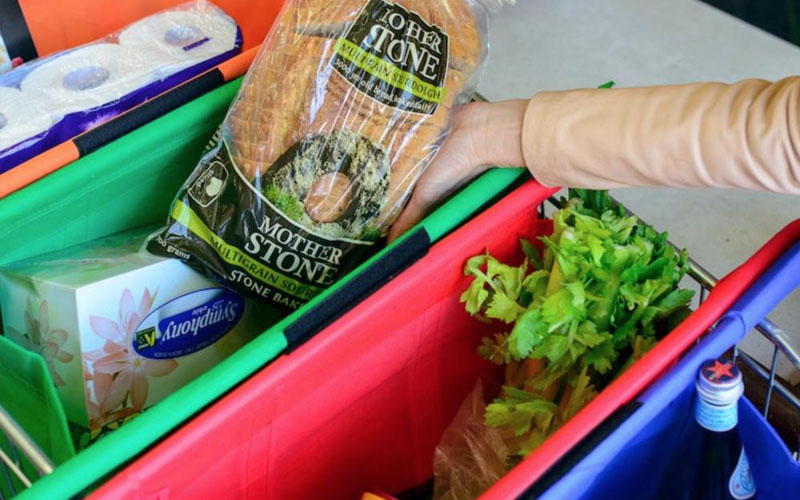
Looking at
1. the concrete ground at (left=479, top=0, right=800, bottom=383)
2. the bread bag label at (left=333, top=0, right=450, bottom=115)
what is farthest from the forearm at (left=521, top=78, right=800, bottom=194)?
the concrete ground at (left=479, top=0, right=800, bottom=383)

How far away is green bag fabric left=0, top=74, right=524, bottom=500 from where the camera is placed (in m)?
0.79

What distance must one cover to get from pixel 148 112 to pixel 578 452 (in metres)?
0.65

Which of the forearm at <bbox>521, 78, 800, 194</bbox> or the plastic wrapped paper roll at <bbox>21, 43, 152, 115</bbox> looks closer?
the forearm at <bbox>521, 78, 800, 194</bbox>

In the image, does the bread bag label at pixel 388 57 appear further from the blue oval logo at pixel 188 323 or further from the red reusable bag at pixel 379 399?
the blue oval logo at pixel 188 323

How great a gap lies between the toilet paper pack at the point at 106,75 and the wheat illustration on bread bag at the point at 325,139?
0.18 m

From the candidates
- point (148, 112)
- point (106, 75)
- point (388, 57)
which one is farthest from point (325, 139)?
point (106, 75)

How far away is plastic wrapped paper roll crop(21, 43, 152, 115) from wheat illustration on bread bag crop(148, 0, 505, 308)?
7.6 inches

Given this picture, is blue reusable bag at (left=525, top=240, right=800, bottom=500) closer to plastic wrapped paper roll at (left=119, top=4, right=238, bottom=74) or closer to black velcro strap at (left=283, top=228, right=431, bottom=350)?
black velcro strap at (left=283, top=228, right=431, bottom=350)

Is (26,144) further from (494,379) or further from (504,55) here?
(504,55)

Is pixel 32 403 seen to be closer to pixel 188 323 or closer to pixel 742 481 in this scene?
pixel 188 323

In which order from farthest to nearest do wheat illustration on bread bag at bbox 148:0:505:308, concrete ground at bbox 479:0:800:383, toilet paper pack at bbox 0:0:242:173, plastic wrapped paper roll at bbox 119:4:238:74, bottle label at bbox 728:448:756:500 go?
concrete ground at bbox 479:0:800:383, plastic wrapped paper roll at bbox 119:4:238:74, toilet paper pack at bbox 0:0:242:173, wheat illustration on bread bag at bbox 148:0:505:308, bottle label at bbox 728:448:756:500

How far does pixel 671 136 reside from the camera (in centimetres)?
87

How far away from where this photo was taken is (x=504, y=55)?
2.15m

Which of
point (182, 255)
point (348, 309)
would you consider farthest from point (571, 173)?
point (182, 255)
